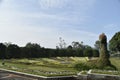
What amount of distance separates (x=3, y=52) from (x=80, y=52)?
2141 cm

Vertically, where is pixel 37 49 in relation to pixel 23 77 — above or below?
above

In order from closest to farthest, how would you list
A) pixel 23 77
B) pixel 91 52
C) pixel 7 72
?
pixel 23 77 → pixel 7 72 → pixel 91 52

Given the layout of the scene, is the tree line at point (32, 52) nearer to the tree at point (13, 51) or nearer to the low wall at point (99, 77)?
the tree at point (13, 51)

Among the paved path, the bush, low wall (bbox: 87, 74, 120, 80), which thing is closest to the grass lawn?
the bush

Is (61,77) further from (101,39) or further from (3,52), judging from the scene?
(3,52)

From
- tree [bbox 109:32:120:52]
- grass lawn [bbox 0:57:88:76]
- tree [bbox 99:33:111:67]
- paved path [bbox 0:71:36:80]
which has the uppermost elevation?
tree [bbox 109:32:120:52]

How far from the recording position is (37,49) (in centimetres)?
5038

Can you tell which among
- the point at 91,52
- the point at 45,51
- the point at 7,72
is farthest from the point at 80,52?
the point at 7,72

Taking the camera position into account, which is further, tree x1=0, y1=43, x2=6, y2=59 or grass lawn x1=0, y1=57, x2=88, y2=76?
tree x1=0, y1=43, x2=6, y2=59

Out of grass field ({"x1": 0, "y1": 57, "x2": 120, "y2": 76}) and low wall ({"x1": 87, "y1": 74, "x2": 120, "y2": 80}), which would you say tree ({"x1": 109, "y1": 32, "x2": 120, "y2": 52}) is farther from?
low wall ({"x1": 87, "y1": 74, "x2": 120, "y2": 80})

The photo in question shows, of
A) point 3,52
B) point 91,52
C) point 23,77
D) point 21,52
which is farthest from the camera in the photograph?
point 91,52

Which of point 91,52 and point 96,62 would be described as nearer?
point 96,62

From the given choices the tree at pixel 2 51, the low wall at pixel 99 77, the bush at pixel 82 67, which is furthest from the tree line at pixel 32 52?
the low wall at pixel 99 77

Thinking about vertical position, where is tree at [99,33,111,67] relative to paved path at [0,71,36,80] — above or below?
above
